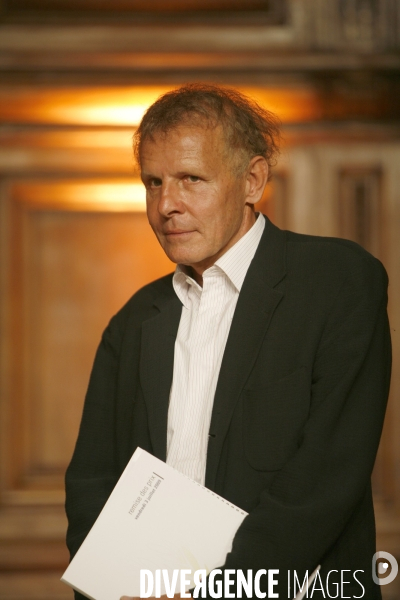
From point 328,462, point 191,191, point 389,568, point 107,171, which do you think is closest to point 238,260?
point 191,191

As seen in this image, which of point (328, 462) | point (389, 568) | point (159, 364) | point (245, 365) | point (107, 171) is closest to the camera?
point (328, 462)

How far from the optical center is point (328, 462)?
125 centimetres

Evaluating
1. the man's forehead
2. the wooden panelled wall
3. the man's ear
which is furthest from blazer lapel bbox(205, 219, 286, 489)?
the wooden panelled wall

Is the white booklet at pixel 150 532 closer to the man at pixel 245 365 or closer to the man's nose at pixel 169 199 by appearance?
the man at pixel 245 365

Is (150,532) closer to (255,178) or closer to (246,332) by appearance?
(246,332)

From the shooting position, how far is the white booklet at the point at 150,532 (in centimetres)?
127

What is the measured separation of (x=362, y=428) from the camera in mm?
1260

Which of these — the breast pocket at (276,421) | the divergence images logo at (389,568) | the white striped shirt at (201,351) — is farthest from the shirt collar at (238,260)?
the divergence images logo at (389,568)

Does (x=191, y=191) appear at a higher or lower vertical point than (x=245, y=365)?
higher

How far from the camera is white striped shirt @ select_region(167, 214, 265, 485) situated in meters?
1.43

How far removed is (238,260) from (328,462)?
485 millimetres

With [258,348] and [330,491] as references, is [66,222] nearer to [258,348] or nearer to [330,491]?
[258,348]

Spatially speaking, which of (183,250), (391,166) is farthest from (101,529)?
(391,166)

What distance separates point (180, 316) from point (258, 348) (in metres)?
0.27
